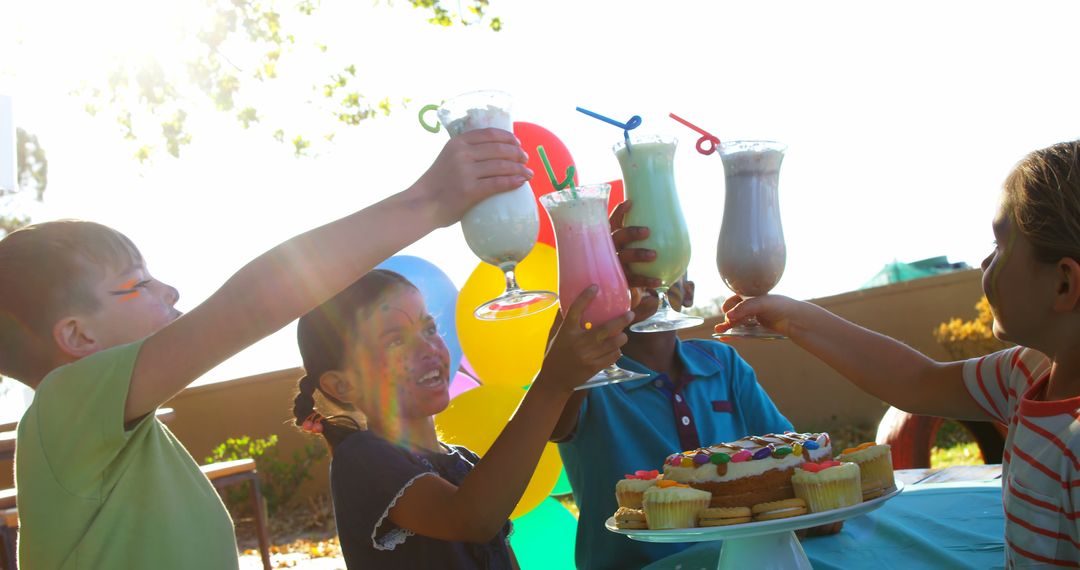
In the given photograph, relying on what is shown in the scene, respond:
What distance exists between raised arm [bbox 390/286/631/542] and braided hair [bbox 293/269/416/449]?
1.81 ft

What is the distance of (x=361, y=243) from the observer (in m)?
1.50

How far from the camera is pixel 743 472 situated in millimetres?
1921

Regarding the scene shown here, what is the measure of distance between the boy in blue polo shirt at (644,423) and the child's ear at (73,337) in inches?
43.8

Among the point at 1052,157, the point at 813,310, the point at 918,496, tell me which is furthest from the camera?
the point at 918,496

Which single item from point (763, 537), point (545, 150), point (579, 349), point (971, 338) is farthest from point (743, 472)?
point (971, 338)

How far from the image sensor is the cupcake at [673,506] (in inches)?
69.1

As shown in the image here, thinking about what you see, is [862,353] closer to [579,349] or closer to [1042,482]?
[1042,482]

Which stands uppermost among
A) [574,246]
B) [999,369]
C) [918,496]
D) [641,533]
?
[574,246]

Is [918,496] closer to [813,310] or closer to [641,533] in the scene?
[813,310]

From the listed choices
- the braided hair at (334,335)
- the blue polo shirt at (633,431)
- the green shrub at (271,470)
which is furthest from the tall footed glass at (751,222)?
the green shrub at (271,470)

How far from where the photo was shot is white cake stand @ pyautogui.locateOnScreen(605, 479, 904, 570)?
5.42ft

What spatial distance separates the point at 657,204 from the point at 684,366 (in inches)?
30.1

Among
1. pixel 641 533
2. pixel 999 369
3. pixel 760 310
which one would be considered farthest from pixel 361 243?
pixel 999 369

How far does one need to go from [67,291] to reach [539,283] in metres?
1.65
